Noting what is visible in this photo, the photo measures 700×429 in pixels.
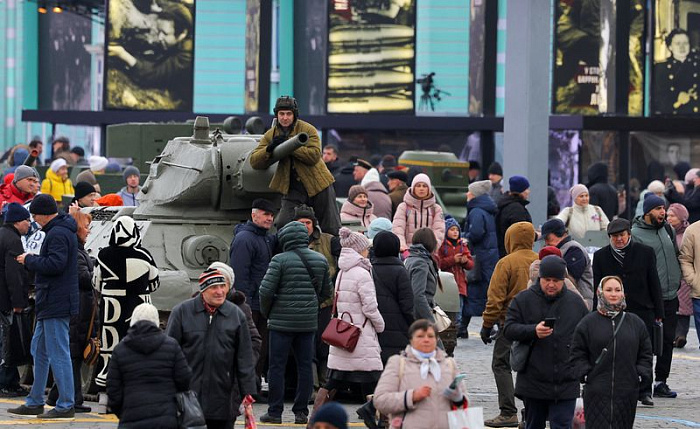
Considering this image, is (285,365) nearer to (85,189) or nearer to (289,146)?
(289,146)

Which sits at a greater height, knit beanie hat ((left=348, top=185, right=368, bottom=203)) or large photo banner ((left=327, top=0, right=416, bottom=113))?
large photo banner ((left=327, top=0, right=416, bottom=113))

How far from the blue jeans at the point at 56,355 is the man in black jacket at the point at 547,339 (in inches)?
145

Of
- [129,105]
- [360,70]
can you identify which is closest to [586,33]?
[360,70]

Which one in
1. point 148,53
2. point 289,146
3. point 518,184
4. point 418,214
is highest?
point 148,53

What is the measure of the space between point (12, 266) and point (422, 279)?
3.45 meters

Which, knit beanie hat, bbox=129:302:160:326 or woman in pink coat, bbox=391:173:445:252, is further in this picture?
woman in pink coat, bbox=391:173:445:252

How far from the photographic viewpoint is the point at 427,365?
10.4m

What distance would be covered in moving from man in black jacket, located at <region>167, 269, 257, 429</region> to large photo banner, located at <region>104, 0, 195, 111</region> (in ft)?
66.1

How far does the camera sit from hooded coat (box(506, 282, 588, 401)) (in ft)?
41.2

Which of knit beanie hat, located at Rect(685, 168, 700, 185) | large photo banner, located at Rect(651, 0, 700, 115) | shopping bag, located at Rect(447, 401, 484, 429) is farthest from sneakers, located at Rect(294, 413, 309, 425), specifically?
large photo banner, located at Rect(651, 0, 700, 115)

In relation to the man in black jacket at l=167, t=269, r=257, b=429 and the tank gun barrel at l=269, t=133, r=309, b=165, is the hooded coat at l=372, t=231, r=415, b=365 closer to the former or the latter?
the tank gun barrel at l=269, t=133, r=309, b=165

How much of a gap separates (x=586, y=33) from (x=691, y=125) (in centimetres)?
239

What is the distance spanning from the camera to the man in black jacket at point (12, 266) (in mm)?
15102

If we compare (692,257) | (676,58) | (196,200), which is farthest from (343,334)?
(676,58)
